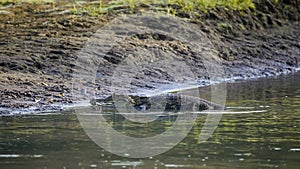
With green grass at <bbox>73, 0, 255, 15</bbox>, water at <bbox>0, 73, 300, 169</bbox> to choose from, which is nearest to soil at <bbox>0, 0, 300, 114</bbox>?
green grass at <bbox>73, 0, 255, 15</bbox>

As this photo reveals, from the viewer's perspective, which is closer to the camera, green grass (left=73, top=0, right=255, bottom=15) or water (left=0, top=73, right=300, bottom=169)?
water (left=0, top=73, right=300, bottom=169)

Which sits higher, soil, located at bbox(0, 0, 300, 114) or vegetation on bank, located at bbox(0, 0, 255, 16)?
vegetation on bank, located at bbox(0, 0, 255, 16)

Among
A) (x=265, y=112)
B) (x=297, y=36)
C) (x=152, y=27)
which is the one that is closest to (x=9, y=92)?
(x=265, y=112)

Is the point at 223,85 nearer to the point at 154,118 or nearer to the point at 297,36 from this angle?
the point at 154,118

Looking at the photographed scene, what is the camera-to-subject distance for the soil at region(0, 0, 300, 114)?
49.9 ft

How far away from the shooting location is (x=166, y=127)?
1155 centimetres

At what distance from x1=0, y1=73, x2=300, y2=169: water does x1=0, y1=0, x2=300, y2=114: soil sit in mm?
2070

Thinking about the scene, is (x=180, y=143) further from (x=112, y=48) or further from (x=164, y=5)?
(x=164, y=5)

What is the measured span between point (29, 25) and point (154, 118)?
7.48 m

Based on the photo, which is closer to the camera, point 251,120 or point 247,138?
point 247,138

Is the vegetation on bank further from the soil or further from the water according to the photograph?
the water

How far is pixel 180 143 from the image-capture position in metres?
10.4

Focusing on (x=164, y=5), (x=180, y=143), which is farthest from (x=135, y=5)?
(x=180, y=143)

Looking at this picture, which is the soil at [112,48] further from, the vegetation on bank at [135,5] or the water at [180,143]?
the water at [180,143]
